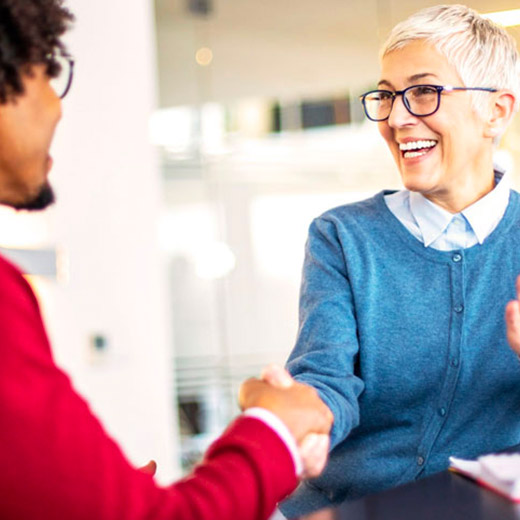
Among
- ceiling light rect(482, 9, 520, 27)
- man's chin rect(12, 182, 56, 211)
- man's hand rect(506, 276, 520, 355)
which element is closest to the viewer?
man's chin rect(12, 182, 56, 211)

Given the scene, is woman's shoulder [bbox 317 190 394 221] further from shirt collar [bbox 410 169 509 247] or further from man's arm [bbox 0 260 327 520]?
man's arm [bbox 0 260 327 520]

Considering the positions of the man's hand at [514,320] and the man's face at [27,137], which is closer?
the man's face at [27,137]

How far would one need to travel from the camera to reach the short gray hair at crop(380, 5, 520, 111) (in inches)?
70.0

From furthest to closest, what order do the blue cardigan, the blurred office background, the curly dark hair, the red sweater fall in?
the blurred office background, the blue cardigan, the curly dark hair, the red sweater

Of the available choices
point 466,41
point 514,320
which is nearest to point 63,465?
point 514,320

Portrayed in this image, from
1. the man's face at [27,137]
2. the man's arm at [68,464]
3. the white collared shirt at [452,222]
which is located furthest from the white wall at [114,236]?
the man's arm at [68,464]

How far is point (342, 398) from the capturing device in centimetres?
159

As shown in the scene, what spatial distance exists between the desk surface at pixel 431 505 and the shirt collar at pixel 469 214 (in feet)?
2.41

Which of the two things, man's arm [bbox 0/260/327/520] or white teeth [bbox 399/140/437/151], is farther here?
white teeth [bbox 399/140/437/151]

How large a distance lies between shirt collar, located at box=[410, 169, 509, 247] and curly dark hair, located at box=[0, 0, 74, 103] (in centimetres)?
99

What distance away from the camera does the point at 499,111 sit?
73.7 inches

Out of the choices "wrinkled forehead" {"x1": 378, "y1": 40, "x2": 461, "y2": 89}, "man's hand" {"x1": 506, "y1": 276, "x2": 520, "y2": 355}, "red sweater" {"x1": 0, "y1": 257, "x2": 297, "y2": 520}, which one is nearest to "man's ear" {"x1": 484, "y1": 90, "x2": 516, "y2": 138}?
"wrinkled forehead" {"x1": 378, "y1": 40, "x2": 461, "y2": 89}

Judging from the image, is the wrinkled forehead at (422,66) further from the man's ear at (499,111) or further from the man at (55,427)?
the man at (55,427)

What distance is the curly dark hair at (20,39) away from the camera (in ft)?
3.32
